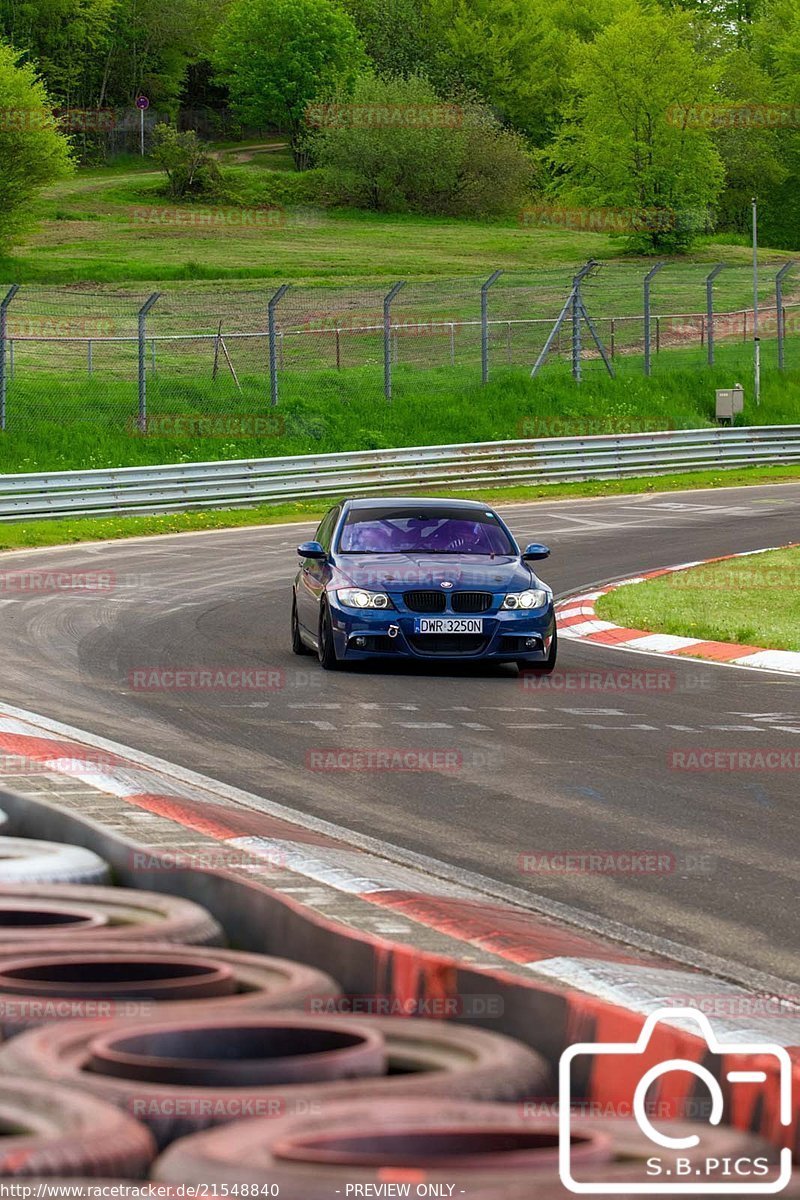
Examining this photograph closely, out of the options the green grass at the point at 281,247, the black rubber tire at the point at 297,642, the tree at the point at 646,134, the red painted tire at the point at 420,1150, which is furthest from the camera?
the tree at the point at 646,134

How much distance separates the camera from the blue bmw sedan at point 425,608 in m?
13.9

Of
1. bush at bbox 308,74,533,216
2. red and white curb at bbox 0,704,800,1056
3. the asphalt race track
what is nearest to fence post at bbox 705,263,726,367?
the asphalt race track

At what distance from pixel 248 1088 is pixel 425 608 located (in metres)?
11.0

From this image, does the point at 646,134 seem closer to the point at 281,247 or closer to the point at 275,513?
the point at 281,247

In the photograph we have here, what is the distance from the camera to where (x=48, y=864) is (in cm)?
530

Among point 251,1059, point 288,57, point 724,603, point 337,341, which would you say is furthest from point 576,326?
point 288,57

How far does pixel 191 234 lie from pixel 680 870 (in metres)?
82.0

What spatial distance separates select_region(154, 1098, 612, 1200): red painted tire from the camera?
2.53 m

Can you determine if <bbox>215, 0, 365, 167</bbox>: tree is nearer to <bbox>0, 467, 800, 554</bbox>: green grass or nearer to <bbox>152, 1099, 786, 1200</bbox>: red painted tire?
<bbox>0, 467, 800, 554</bbox>: green grass

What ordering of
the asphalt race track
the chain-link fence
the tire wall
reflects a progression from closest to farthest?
1. the tire wall
2. the asphalt race track
3. the chain-link fence

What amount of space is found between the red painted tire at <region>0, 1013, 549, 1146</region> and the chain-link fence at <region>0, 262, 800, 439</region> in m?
28.9

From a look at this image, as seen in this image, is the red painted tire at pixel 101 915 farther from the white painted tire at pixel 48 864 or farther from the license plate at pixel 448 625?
the license plate at pixel 448 625

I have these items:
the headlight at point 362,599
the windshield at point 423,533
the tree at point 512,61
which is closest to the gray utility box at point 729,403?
the windshield at point 423,533

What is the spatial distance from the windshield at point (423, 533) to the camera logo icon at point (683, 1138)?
11769mm
